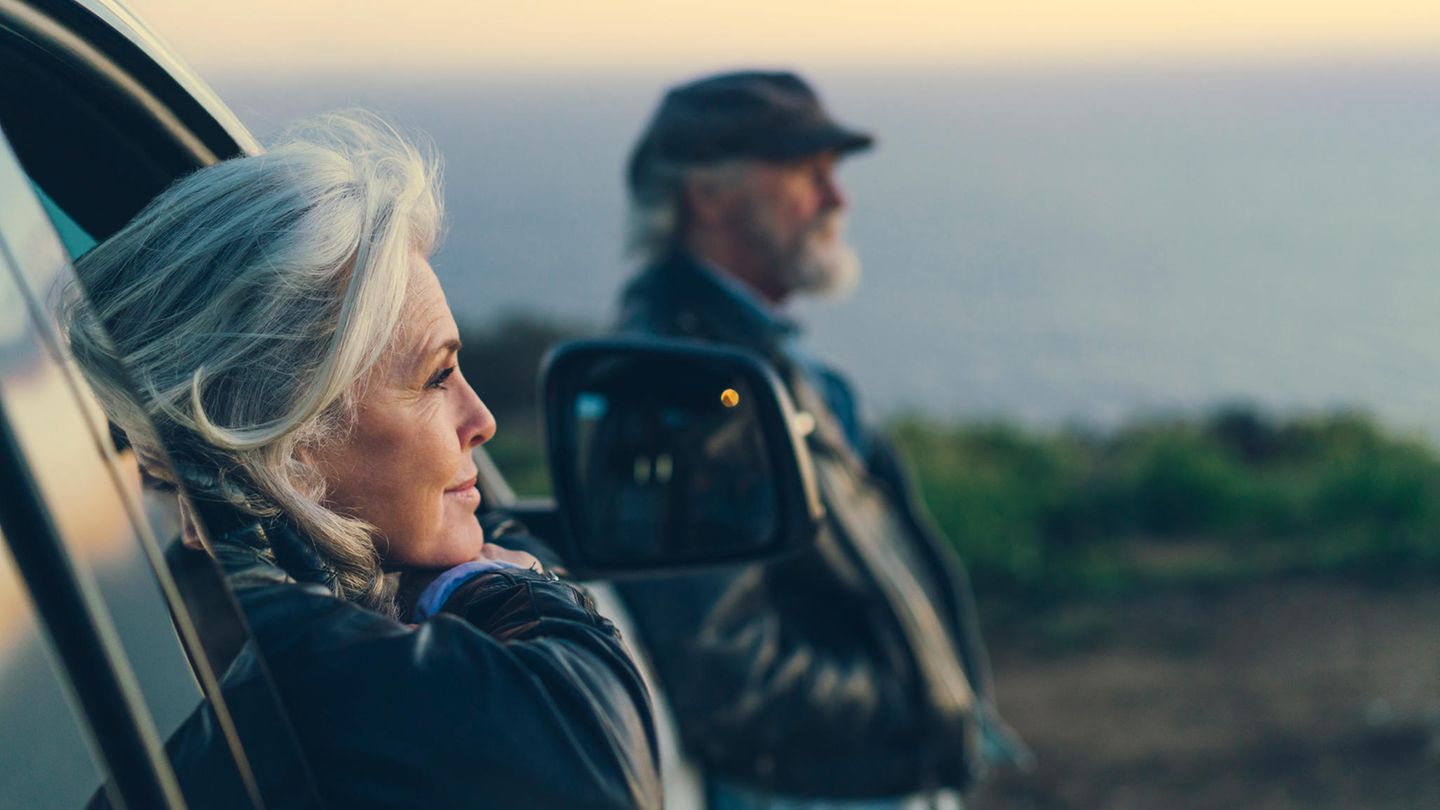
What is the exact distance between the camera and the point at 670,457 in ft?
6.75

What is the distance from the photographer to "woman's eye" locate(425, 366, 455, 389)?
2.88 feet

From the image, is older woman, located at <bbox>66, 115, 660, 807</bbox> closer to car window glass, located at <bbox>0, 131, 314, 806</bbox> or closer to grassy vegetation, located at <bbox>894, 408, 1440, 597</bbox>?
car window glass, located at <bbox>0, 131, 314, 806</bbox>

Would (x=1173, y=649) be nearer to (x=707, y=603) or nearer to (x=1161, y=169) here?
(x=707, y=603)

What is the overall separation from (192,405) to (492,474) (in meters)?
0.77

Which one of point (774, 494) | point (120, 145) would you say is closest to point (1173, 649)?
point (774, 494)

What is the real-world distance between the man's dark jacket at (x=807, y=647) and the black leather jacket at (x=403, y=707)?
1808mm

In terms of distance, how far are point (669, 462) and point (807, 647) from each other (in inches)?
38.2

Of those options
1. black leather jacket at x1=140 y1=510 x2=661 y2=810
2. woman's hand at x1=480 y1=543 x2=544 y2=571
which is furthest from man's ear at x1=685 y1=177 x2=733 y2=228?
black leather jacket at x1=140 y1=510 x2=661 y2=810

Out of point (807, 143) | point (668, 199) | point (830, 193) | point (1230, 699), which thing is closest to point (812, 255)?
point (830, 193)

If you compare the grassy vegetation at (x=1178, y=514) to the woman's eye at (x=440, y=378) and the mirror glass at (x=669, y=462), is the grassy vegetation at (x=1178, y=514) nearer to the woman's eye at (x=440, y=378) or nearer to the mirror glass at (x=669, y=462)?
the mirror glass at (x=669, y=462)

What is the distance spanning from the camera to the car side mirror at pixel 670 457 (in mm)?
1373

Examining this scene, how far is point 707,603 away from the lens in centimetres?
265

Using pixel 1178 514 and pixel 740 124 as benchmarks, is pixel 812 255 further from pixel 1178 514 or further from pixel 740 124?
pixel 1178 514

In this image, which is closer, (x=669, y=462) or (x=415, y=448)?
(x=415, y=448)
